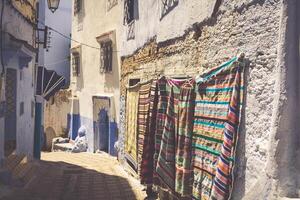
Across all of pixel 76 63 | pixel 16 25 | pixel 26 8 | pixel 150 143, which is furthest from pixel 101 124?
pixel 150 143

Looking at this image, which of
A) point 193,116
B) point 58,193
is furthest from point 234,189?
point 58,193

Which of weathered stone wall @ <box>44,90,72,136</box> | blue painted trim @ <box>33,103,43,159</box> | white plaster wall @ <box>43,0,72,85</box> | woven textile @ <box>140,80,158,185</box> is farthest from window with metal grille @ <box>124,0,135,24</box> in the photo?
white plaster wall @ <box>43,0,72,85</box>

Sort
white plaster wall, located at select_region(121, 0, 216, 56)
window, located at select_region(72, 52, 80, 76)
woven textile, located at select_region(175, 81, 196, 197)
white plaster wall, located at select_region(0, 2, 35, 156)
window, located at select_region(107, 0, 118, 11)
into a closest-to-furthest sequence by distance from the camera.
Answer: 1. woven textile, located at select_region(175, 81, 196, 197)
2. white plaster wall, located at select_region(121, 0, 216, 56)
3. white plaster wall, located at select_region(0, 2, 35, 156)
4. window, located at select_region(107, 0, 118, 11)
5. window, located at select_region(72, 52, 80, 76)

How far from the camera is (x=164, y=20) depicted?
746 cm

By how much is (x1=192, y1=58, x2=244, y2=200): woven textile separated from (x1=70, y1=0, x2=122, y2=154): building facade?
8265 millimetres

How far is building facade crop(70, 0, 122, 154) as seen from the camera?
14.3 metres

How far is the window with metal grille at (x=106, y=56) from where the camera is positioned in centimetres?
1491

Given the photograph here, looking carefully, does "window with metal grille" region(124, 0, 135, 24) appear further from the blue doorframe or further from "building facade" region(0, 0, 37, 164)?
the blue doorframe

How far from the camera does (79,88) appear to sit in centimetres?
1912

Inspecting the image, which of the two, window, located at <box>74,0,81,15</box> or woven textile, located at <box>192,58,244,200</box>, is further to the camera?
window, located at <box>74,0,81,15</box>

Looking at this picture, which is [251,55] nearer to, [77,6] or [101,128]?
[101,128]

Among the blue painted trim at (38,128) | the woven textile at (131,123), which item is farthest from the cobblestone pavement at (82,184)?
the blue painted trim at (38,128)

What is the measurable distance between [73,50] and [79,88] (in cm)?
194

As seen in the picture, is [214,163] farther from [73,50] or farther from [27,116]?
[73,50]
